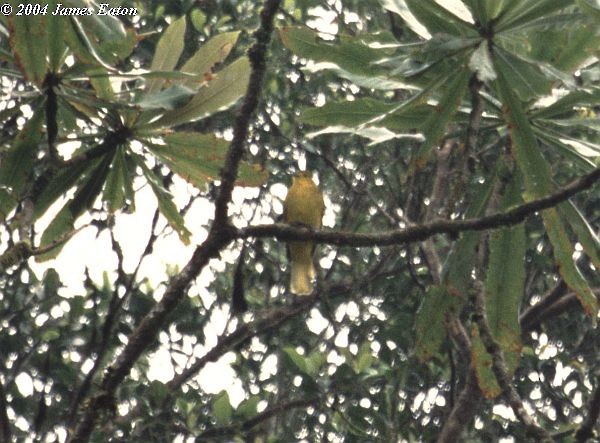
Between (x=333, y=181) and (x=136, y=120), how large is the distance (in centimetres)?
378

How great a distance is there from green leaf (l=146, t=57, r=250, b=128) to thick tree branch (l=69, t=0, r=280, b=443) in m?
0.65

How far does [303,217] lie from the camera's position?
5.92 metres

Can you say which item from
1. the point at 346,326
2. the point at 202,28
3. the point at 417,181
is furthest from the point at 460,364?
the point at 202,28

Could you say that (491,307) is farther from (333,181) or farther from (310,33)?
(333,181)

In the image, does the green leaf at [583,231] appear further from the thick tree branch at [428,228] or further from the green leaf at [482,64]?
the thick tree branch at [428,228]

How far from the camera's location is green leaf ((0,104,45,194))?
324cm

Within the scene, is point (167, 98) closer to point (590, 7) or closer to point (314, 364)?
point (590, 7)

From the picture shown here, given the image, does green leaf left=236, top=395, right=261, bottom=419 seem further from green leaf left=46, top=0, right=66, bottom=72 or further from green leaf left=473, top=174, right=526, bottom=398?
green leaf left=46, top=0, right=66, bottom=72

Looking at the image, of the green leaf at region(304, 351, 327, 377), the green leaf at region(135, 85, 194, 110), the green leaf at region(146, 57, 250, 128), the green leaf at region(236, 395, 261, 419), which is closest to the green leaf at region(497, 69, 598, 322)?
the green leaf at region(146, 57, 250, 128)

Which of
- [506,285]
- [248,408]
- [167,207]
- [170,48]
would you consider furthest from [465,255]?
[248,408]

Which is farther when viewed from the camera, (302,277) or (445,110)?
(302,277)

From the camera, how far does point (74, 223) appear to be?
364 cm

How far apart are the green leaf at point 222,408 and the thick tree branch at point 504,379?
237 centimetres

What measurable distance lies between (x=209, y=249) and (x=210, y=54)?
89 centimetres
